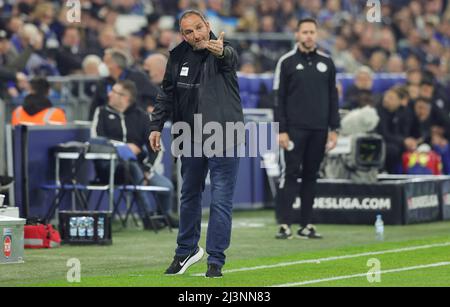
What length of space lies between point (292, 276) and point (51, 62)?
10563 millimetres

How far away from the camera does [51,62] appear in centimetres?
2178

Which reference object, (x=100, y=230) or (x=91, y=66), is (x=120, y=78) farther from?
(x=100, y=230)

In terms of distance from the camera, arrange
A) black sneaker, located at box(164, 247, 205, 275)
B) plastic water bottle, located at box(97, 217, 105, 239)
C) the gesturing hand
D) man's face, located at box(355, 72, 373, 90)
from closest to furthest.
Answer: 1. the gesturing hand
2. black sneaker, located at box(164, 247, 205, 275)
3. plastic water bottle, located at box(97, 217, 105, 239)
4. man's face, located at box(355, 72, 373, 90)

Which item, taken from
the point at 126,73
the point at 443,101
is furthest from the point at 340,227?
the point at 443,101

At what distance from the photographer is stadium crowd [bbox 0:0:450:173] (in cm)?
2069

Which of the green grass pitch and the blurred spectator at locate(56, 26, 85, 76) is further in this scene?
the blurred spectator at locate(56, 26, 85, 76)

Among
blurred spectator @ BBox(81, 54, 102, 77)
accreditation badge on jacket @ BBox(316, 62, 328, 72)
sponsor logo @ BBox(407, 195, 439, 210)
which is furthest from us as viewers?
blurred spectator @ BBox(81, 54, 102, 77)

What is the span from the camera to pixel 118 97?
17.5 metres

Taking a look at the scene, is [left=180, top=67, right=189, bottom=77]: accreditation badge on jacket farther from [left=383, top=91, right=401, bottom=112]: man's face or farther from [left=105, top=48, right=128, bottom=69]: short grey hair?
[left=383, top=91, right=401, bottom=112]: man's face

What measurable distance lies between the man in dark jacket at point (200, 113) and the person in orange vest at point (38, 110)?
6.04m

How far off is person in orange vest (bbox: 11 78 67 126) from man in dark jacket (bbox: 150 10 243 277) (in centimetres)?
604

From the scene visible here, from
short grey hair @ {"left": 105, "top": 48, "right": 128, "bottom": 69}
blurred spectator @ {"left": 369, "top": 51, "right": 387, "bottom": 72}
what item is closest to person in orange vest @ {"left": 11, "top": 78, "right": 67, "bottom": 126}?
short grey hair @ {"left": 105, "top": 48, "right": 128, "bottom": 69}

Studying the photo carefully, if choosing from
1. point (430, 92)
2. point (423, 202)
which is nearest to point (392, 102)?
point (430, 92)

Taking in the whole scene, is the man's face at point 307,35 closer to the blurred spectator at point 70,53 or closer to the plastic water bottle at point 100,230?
the plastic water bottle at point 100,230
